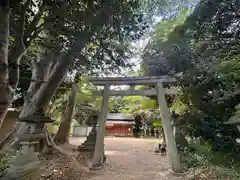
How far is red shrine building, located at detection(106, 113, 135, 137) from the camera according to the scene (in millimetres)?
25755

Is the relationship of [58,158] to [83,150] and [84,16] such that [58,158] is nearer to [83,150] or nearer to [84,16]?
[83,150]

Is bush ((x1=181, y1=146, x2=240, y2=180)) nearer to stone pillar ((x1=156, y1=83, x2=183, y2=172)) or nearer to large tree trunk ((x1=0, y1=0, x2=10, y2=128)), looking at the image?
stone pillar ((x1=156, y1=83, x2=183, y2=172))

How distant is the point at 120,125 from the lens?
26.2m

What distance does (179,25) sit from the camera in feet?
20.2

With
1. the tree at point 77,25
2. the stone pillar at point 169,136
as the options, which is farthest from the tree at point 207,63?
the tree at point 77,25

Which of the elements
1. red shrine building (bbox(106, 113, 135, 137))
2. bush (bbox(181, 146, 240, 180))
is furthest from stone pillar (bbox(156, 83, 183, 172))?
red shrine building (bbox(106, 113, 135, 137))

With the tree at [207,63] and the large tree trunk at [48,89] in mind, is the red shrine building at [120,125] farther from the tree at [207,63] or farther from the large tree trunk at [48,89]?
the large tree trunk at [48,89]

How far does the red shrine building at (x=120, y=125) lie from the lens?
2575cm

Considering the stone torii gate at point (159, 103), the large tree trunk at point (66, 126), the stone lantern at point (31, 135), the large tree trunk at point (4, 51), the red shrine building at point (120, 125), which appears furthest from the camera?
the red shrine building at point (120, 125)

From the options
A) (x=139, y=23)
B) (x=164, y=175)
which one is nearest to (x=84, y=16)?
(x=139, y=23)

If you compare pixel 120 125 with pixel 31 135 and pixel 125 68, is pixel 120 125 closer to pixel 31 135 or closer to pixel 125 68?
pixel 125 68

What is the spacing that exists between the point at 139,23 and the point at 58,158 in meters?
→ 5.60

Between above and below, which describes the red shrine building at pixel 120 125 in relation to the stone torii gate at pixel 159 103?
above

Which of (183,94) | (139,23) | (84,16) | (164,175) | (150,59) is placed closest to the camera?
(84,16)
